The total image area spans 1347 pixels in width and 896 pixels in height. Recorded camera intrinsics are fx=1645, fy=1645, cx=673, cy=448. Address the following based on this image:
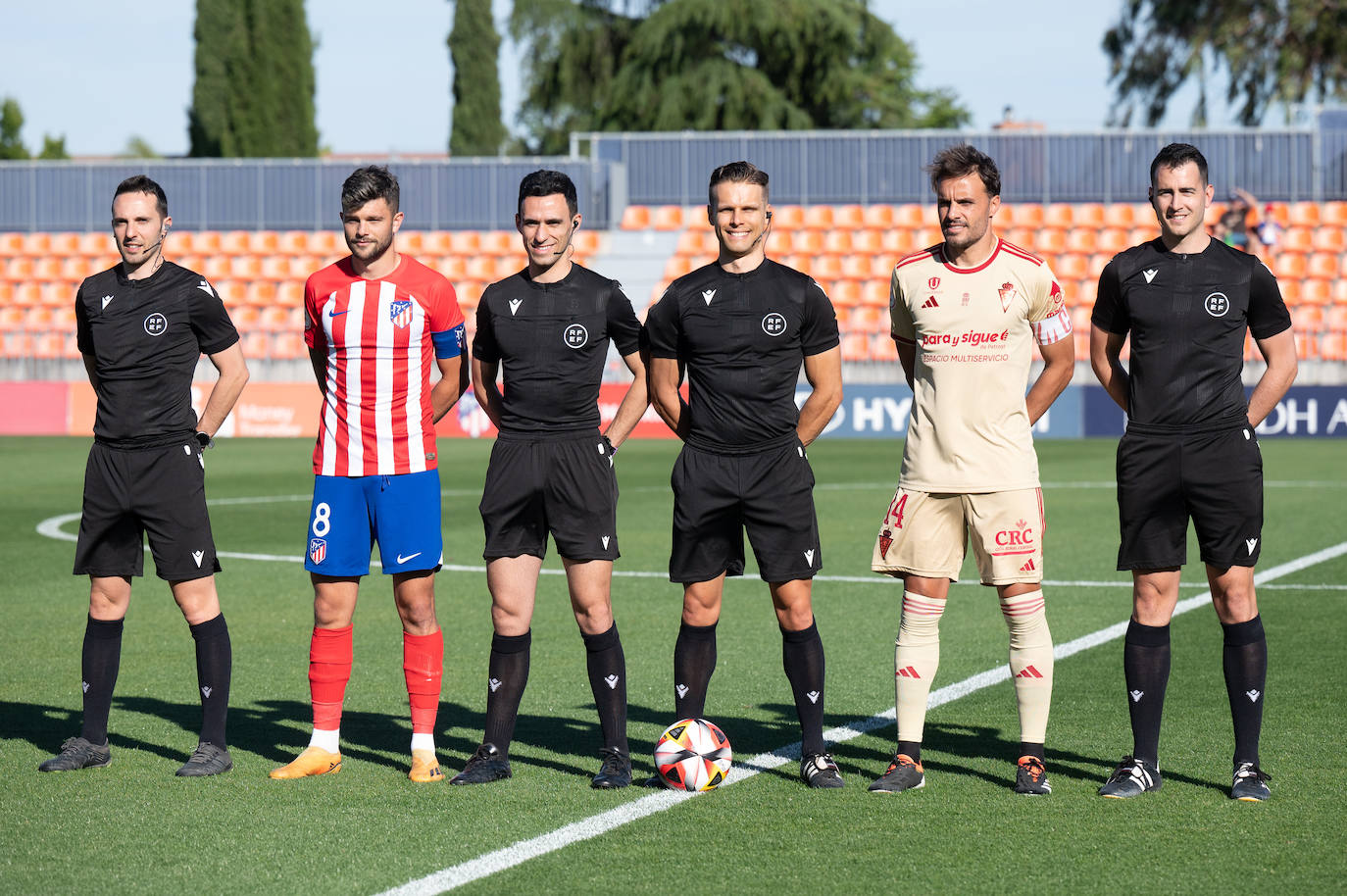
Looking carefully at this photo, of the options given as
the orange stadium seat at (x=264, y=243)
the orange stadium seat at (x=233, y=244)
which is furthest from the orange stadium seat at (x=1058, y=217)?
the orange stadium seat at (x=233, y=244)

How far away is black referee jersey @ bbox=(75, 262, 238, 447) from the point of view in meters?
5.67

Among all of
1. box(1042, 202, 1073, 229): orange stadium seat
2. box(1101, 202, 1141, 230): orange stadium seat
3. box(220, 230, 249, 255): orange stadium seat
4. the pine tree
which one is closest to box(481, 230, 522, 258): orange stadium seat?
box(220, 230, 249, 255): orange stadium seat

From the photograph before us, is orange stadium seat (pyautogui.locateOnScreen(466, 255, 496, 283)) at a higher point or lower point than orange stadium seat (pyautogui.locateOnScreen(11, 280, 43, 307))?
higher

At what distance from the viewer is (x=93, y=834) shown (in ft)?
15.8

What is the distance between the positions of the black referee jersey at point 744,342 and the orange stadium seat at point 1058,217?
2381 centimetres

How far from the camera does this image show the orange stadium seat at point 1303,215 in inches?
1073

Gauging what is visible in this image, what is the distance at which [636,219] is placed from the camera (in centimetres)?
3030

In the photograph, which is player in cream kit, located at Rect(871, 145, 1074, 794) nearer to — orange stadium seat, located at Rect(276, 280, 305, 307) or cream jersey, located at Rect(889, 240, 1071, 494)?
cream jersey, located at Rect(889, 240, 1071, 494)

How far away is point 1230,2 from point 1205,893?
39.6m

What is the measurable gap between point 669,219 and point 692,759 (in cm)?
2522

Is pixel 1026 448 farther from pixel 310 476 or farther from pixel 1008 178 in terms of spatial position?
pixel 1008 178

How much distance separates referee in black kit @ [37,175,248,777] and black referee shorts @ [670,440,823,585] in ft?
5.56

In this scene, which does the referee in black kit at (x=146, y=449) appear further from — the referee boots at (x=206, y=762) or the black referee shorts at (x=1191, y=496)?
the black referee shorts at (x=1191, y=496)

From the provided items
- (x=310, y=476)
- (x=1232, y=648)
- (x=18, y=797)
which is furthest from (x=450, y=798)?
(x=310, y=476)
